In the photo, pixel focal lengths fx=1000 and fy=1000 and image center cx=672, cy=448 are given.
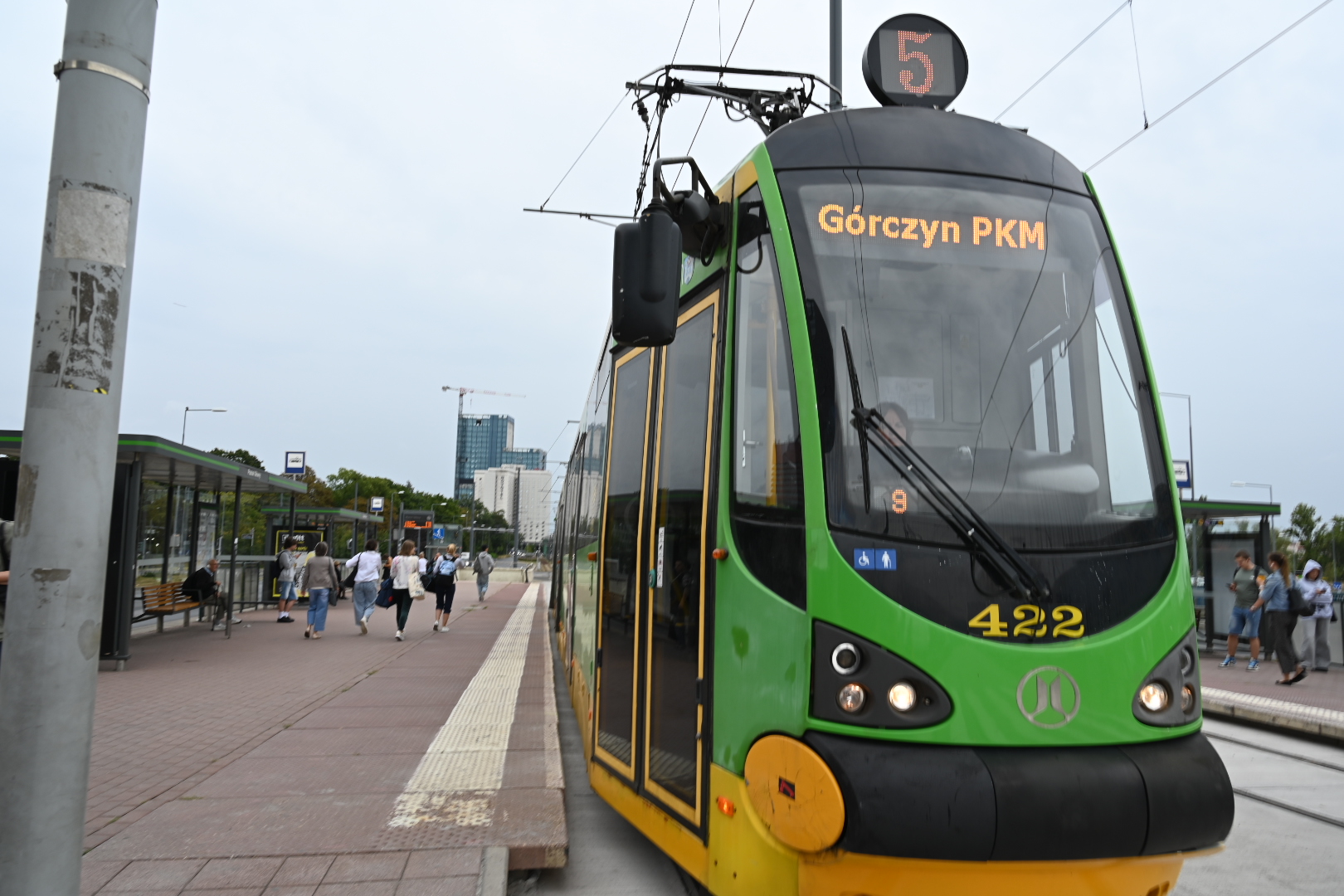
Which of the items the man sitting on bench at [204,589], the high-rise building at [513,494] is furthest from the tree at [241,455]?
the man sitting on bench at [204,589]

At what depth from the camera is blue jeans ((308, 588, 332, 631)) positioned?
1630 centimetres

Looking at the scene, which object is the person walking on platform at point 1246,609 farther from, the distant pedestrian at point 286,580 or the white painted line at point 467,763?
the distant pedestrian at point 286,580

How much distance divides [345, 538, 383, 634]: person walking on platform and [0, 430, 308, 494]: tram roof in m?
2.24

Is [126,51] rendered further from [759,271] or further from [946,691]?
[946,691]

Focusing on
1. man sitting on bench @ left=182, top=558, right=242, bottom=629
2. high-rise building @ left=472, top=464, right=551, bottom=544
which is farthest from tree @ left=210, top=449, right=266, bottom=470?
man sitting on bench @ left=182, top=558, right=242, bottom=629

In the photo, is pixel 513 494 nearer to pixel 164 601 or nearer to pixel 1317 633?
pixel 164 601

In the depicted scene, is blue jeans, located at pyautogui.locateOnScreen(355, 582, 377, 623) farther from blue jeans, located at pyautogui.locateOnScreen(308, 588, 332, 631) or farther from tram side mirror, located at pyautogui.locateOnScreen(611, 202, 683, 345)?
tram side mirror, located at pyautogui.locateOnScreen(611, 202, 683, 345)

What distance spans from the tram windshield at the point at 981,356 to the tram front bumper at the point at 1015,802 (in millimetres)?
715

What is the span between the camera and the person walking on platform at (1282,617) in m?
12.2

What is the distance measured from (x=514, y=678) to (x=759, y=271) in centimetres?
868

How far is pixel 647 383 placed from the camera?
5133mm

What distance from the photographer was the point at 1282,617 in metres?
12.5

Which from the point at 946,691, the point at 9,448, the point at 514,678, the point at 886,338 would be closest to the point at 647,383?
the point at 886,338

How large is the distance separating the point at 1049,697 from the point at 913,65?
10.3 ft
